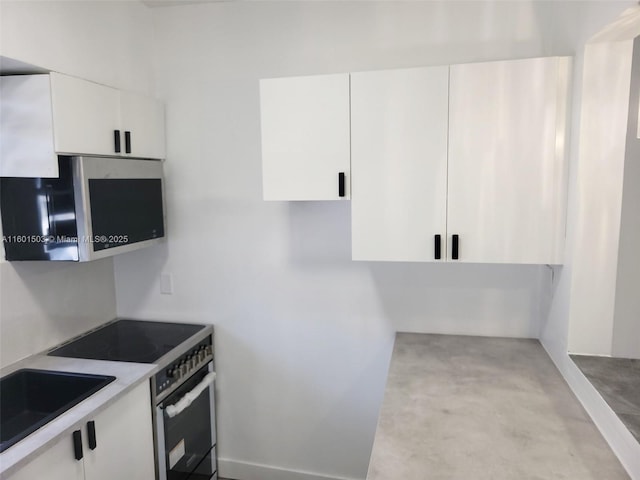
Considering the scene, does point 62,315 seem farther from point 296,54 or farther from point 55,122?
point 296,54

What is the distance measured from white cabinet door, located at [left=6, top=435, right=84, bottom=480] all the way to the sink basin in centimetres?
33

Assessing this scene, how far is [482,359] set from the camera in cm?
210

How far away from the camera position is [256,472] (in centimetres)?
273

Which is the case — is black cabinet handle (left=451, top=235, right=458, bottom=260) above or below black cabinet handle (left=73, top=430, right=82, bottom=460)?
above

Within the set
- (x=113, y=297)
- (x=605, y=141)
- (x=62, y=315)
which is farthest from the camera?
(x=113, y=297)

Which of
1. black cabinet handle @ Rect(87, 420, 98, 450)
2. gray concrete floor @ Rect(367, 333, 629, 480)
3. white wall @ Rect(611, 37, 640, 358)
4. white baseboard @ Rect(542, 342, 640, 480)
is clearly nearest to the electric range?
black cabinet handle @ Rect(87, 420, 98, 450)

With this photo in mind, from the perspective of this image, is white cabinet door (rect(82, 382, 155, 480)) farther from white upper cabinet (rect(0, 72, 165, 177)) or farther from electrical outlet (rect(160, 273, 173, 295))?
white upper cabinet (rect(0, 72, 165, 177))

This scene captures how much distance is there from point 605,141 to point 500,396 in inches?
40.3

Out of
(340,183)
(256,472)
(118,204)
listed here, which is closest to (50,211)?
(118,204)

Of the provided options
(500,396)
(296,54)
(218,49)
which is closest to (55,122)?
(218,49)

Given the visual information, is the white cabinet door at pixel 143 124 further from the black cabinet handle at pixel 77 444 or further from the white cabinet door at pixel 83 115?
the black cabinet handle at pixel 77 444

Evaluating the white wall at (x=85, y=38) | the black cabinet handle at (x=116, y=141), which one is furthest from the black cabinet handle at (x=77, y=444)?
the white wall at (x=85, y=38)

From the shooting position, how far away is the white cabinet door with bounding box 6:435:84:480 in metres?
1.48

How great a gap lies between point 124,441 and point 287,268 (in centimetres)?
113
